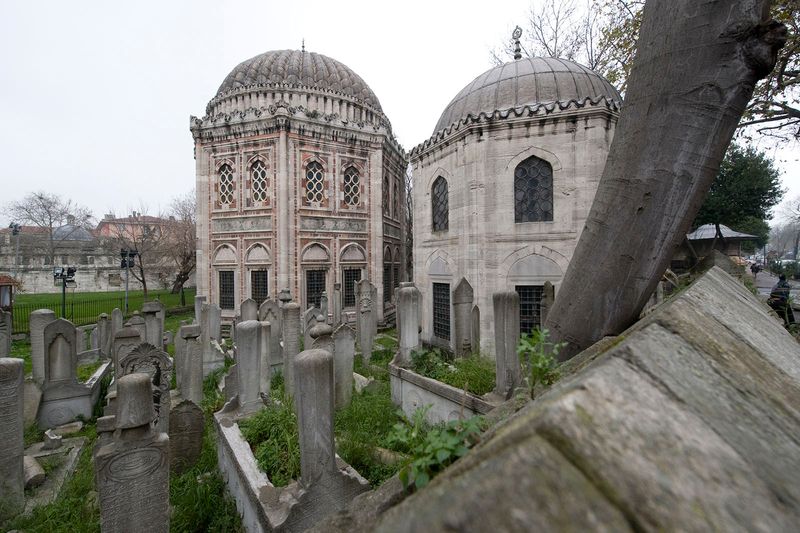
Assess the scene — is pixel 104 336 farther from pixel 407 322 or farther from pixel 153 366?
pixel 407 322

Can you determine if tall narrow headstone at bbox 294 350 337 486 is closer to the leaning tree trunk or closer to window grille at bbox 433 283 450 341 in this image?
the leaning tree trunk

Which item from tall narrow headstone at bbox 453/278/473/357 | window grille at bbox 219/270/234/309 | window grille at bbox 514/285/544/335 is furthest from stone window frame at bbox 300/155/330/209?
tall narrow headstone at bbox 453/278/473/357

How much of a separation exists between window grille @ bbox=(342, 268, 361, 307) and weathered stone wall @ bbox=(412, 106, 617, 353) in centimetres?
874

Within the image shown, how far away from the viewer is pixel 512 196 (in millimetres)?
9492

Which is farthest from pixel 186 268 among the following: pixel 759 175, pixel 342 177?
pixel 759 175

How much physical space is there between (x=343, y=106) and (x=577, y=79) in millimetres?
13992

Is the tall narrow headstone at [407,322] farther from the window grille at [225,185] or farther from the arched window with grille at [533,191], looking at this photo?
the window grille at [225,185]

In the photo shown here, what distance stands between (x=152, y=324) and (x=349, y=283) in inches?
368

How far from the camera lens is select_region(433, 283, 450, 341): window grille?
1078 cm

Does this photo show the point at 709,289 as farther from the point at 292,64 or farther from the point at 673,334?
the point at 292,64

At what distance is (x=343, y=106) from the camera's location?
20.3 meters

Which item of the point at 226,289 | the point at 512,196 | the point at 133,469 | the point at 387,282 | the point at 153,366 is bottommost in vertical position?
the point at 133,469

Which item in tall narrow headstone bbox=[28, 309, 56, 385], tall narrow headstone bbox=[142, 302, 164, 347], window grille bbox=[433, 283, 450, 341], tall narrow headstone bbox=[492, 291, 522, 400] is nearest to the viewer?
tall narrow headstone bbox=[492, 291, 522, 400]

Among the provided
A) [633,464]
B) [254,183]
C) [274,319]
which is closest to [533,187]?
[274,319]
